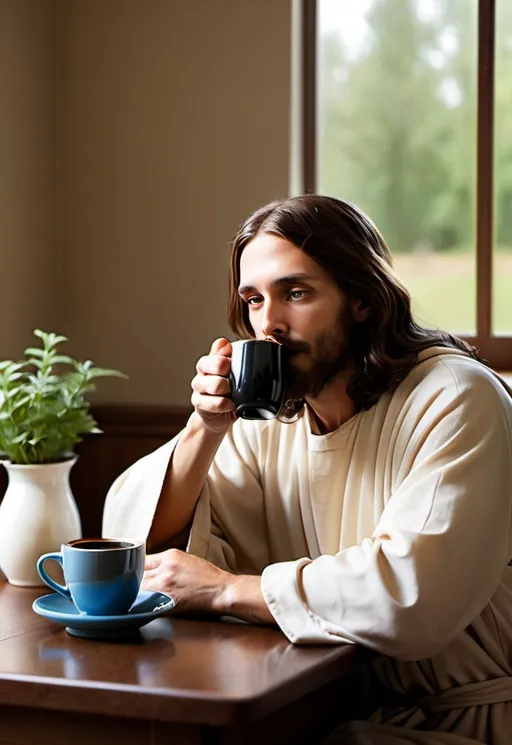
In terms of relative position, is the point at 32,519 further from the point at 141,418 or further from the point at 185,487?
the point at 141,418

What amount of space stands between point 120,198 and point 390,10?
85 cm

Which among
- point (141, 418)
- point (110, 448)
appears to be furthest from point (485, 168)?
point (110, 448)

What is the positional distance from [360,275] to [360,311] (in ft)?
0.21

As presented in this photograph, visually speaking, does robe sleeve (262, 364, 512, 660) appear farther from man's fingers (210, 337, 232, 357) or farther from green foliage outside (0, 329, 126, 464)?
green foliage outside (0, 329, 126, 464)

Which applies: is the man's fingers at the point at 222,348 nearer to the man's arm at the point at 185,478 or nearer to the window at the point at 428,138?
the man's arm at the point at 185,478

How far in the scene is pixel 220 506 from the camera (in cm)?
175

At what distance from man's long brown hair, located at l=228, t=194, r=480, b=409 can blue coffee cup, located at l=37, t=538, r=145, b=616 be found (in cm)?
49

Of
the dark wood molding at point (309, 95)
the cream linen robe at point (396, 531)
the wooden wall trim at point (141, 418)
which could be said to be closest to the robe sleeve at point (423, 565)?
the cream linen robe at point (396, 531)

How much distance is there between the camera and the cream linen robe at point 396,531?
1.35 m

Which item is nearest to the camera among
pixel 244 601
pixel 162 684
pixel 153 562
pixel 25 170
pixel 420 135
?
pixel 162 684

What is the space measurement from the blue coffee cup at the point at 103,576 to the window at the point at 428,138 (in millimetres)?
1535

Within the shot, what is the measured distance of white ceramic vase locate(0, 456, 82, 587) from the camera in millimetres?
1731

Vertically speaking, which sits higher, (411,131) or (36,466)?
(411,131)

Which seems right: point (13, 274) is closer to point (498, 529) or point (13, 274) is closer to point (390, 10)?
point (390, 10)
